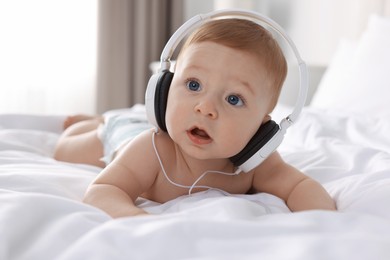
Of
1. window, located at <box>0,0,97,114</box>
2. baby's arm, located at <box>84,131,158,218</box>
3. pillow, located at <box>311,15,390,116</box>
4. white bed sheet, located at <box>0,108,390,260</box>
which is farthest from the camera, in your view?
window, located at <box>0,0,97,114</box>

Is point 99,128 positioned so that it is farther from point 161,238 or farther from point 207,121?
point 161,238

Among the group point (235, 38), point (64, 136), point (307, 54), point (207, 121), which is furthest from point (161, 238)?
point (307, 54)

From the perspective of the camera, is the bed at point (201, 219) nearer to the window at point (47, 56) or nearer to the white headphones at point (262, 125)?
the white headphones at point (262, 125)

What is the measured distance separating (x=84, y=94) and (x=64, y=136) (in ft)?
6.86

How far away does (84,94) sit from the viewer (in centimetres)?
377

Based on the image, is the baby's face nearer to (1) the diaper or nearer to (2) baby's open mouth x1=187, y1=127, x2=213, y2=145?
(2) baby's open mouth x1=187, y1=127, x2=213, y2=145

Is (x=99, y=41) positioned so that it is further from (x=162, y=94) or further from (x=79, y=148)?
(x=162, y=94)

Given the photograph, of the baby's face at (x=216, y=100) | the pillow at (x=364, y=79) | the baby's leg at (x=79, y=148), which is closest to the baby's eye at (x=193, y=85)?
the baby's face at (x=216, y=100)

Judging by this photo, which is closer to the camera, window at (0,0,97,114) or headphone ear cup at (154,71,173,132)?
headphone ear cup at (154,71,173,132)

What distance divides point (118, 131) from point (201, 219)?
0.91 metres

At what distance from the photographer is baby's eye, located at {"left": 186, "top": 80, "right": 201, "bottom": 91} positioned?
1.04 metres

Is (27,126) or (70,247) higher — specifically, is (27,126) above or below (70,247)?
below

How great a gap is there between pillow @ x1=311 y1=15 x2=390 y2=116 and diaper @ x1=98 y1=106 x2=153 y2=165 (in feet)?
3.23

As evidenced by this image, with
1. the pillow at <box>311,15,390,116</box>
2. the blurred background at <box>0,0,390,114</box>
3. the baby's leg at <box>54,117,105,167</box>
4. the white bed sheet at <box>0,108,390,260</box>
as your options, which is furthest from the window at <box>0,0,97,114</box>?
the white bed sheet at <box>0,108,390,260</box>
